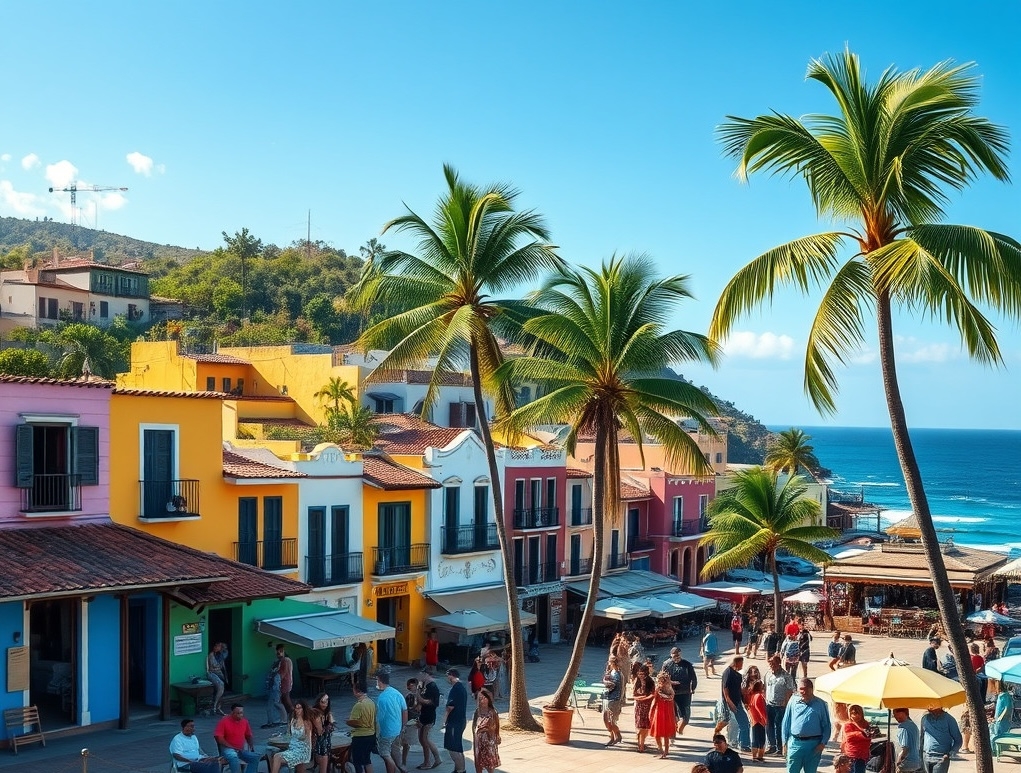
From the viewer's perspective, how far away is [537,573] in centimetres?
3934

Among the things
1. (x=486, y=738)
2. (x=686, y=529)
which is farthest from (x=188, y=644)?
(x=686, y=529)

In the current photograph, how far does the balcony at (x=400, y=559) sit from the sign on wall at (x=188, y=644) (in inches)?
335

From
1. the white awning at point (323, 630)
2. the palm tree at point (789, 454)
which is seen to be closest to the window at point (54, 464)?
the white awning at point (323, 630)

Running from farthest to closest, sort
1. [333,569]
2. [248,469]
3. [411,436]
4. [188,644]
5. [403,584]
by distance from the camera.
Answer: [411,436] < [403,584] < [333,569] < [248,469] < [188,644]

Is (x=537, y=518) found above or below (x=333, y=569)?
above

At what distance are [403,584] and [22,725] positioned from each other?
48.5 ft

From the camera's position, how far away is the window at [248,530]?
90.6ft

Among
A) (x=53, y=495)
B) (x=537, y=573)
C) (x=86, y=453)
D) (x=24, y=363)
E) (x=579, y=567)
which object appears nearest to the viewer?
(x=53, y=495)

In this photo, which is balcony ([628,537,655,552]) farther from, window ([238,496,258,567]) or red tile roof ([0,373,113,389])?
red tile roof ([0,373,113,389])

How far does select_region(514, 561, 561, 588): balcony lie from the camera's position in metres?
38.7

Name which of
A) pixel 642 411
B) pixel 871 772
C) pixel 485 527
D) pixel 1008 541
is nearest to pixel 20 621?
pixel 642 411

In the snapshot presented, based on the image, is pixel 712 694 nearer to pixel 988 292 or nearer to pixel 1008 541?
pixel 988 292

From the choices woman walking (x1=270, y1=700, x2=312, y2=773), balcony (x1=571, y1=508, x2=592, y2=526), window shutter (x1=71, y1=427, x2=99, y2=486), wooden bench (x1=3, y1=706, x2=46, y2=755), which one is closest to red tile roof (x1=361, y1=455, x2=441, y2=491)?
balcony (x1=571, y1=508, x2=592, y2=526)

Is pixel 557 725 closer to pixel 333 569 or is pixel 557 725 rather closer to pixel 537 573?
pixel 333 569
